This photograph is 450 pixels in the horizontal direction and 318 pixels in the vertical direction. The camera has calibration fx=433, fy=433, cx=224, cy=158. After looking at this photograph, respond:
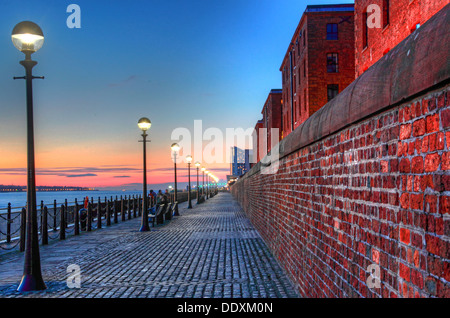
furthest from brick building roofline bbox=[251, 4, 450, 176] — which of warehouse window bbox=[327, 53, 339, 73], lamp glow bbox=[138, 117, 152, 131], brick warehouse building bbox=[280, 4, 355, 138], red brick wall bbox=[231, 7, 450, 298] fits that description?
warehouse window bbox=[327, 53, 339, 73]

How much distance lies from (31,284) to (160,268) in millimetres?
2487

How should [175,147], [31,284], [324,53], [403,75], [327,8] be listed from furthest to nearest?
[324,53]
[327,8]
[175,147]
[31,284]
[403,75]

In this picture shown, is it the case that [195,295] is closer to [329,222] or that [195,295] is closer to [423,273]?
[329,222]

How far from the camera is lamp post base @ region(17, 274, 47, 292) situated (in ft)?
23.9

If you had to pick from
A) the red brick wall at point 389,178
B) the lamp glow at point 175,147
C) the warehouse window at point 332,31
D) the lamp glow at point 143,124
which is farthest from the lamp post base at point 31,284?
the warehouse window at point 332,31

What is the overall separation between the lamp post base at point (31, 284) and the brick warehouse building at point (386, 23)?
16.5 m

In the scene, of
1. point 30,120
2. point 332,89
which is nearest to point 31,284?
point 30,120

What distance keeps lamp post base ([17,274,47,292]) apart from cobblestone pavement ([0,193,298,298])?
151 mm

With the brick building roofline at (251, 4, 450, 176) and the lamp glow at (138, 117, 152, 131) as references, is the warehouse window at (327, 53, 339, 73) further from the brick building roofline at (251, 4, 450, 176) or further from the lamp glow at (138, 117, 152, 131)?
the brick building roofline at (251, 4, 450, 176)

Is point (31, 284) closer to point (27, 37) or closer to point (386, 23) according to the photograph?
point (27, 37)

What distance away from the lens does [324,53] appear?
40.9 m

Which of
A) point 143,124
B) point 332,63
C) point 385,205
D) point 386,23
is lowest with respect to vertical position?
point 385,205

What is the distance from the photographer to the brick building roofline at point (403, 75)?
2.15 meters

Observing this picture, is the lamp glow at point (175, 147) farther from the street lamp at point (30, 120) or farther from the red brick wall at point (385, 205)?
the red brick wall at point (385, 205)
